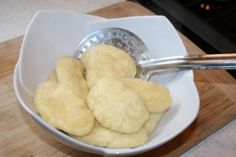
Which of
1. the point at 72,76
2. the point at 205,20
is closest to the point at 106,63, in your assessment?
the point at 72,76

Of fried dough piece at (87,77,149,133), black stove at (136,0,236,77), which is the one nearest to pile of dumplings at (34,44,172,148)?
fried dough piece at (87,77,149,133)

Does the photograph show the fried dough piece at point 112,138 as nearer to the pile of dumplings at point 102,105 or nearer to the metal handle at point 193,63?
the pile of dumplings at point 102,105

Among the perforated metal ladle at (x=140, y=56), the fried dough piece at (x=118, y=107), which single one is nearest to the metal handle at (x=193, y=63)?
the perforated metal ladle at (x=140, y=56)

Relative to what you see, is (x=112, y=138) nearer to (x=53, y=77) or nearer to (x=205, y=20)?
(x=53, y=77)

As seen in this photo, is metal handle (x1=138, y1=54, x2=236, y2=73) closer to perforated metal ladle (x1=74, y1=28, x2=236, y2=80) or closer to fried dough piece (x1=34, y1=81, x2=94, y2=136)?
perforated metal ladle (x1=74, y1=28, x2=236, y2=80)

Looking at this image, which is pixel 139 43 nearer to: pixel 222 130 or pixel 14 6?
pixel 222 130

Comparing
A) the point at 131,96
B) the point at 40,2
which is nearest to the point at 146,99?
the point at 131,96
